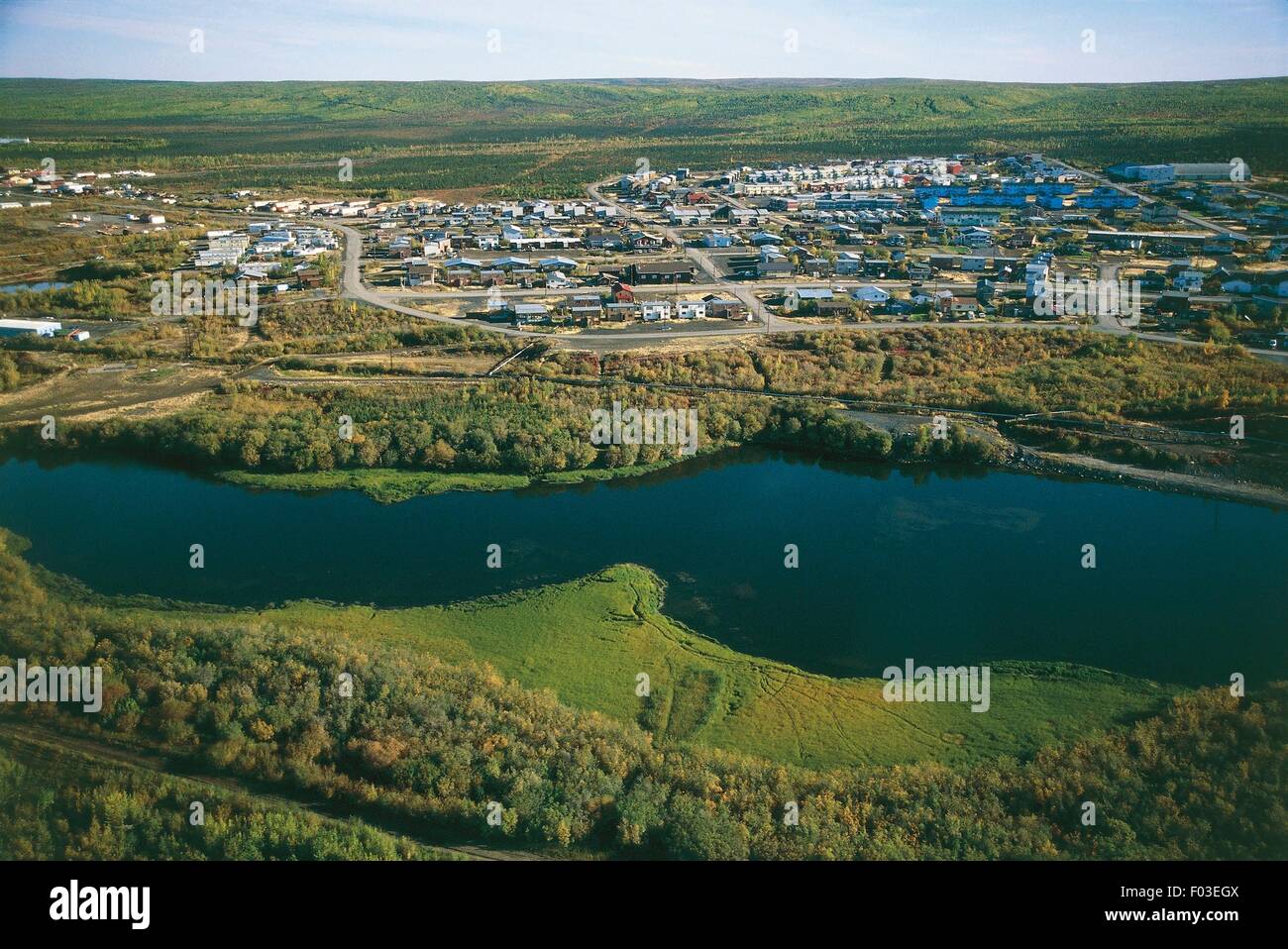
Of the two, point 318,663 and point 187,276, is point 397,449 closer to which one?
point 318,663

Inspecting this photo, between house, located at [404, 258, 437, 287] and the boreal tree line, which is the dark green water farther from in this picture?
house, located at [404, 258, 437, 287]

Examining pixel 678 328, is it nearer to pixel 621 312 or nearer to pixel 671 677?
pixel 621 312

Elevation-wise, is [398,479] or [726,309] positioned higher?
[726,309]

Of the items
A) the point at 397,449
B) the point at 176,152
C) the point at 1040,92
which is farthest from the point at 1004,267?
the point at 1040,92

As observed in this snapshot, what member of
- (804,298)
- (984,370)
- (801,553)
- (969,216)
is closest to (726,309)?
(804,298)

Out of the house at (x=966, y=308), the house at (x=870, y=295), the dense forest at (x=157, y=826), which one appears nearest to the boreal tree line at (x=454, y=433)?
the house at (x=966, y=308)

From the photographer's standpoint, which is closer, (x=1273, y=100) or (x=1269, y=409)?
(x=1269, y=409)

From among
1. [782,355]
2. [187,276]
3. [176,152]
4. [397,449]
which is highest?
[176,152]
